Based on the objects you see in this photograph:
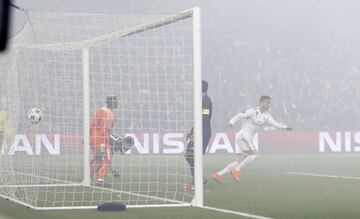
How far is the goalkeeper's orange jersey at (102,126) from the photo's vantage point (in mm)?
13484

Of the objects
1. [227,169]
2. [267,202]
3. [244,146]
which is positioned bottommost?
[267,202]

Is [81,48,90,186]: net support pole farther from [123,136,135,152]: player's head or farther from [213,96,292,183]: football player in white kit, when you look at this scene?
[213,96,292,183]: football player in white kit

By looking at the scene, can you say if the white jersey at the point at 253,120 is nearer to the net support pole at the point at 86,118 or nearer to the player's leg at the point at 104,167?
the player's leg at the point at 104,167

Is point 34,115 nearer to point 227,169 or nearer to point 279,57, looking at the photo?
point 227,169

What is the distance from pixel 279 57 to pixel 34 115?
2853 cm

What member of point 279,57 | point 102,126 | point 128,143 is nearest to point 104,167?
point 102,126

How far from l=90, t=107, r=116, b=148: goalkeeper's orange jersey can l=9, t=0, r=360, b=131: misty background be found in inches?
791

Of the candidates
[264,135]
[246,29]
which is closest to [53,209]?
[264,135]

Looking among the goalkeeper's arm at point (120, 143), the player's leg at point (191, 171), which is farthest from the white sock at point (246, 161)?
the goalkeeper's arm at point (120, 143)

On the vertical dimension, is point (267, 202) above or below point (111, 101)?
below

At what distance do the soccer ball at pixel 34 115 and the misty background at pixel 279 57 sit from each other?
22353 mm

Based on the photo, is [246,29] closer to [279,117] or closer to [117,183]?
[279,117]

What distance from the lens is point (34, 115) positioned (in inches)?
447

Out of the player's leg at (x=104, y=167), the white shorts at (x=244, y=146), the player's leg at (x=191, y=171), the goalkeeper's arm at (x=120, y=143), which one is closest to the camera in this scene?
the player's leg at (x=191, y=171)
